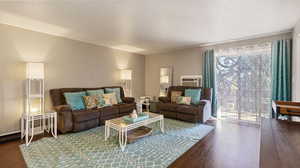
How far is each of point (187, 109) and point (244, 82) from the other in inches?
72.7

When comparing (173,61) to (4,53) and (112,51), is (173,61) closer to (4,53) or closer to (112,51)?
(112,51)

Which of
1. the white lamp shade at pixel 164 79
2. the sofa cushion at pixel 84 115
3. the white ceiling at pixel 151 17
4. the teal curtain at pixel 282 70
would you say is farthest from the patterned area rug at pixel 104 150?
the white lamp shade at pixel 164 79

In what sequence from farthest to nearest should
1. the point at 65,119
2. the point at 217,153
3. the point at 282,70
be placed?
the point at 282,70
the point at 65,119
the point at 217,153

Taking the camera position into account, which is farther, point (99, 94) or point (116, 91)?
point (116, 91)

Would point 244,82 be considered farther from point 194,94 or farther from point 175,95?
point 175,95

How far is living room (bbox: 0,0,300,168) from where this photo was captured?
6.75 ft

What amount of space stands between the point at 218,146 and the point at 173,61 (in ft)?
11.5

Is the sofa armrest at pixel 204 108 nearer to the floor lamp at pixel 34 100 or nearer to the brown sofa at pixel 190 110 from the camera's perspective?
the brown sofa at pixel 190 110

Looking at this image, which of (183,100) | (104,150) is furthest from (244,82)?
(104,150)

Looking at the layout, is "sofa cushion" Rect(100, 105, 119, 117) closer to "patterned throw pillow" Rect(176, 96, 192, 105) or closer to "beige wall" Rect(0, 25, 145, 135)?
"beige wall" Rect(0, 25, 145, 135)

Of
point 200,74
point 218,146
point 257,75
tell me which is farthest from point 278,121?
point 200,74

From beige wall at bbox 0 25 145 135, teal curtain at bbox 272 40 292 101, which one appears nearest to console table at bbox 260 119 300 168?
teal curtain at bbox 272 40 292 101

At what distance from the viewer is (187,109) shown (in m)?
3.76

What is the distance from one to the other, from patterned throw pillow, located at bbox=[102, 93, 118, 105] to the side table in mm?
1188
